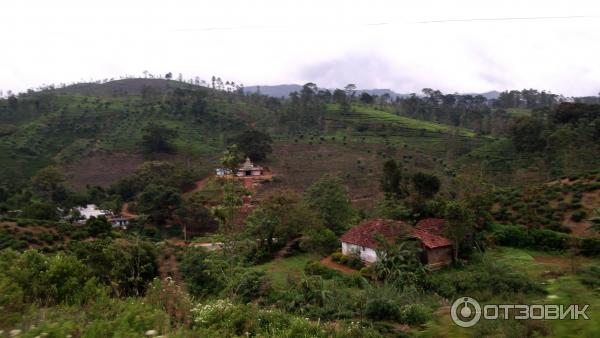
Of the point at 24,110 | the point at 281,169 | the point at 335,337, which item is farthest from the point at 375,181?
the point at 24,110

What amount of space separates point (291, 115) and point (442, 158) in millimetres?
20988

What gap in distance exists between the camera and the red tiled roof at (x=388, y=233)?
1694 centimetres

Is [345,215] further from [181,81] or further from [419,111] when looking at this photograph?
[181,81]

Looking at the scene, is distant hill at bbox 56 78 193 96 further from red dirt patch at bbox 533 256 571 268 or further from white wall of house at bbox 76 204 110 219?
red dirt patch at bbox 533 256 571 268

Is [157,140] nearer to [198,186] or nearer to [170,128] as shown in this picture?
[170,128]

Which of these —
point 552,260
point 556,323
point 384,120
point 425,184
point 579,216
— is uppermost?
point 384,120

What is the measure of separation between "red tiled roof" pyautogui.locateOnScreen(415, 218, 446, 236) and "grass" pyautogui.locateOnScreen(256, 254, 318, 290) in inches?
198

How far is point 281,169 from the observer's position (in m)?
40.0

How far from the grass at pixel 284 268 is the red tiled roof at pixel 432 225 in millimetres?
5040

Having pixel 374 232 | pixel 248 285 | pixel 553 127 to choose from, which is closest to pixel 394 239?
pixel 374 232

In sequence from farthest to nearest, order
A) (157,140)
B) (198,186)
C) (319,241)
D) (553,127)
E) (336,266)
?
(157,140) < (553,127) < (198,186) < (319,241) < (336,266)

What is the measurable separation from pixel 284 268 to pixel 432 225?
691 cm

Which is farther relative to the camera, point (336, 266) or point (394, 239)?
point (336, 266)

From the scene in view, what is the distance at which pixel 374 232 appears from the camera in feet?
58.2
